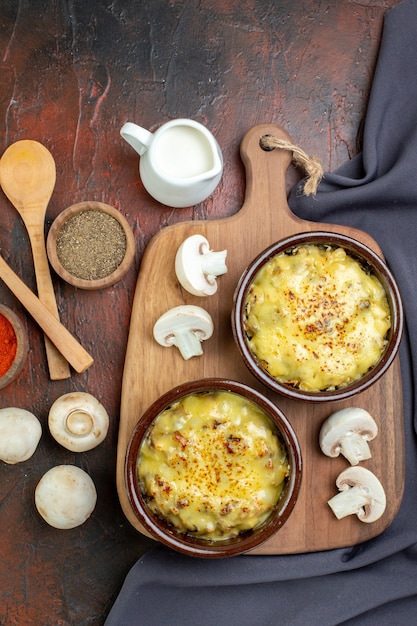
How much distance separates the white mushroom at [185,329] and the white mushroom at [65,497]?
55cm

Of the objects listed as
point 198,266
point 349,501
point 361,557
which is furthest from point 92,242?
point 361,557

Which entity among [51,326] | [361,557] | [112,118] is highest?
[112,118]

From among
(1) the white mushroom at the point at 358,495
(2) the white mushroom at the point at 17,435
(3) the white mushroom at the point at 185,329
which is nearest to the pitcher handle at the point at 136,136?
(3) the white mushroom at the point at 185,329

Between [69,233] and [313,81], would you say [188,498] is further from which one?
[313,81]

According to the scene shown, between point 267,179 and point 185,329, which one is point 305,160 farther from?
point 185,329

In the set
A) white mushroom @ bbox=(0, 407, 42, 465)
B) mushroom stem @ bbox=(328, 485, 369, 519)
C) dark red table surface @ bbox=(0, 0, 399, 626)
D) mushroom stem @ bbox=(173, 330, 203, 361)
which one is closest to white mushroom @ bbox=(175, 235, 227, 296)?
mushroom stem @ bbox=(173, 330, 203, 361)

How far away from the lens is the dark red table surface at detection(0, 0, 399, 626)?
2.73 m

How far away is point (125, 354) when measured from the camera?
8.91 feet

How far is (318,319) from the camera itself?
239cm

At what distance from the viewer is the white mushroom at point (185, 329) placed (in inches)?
99.3

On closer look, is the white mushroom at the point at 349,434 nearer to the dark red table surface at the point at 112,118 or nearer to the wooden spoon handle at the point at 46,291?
the dark red table surface at the point at 112,118

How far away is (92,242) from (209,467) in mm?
861

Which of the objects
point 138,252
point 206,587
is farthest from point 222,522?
point 138,252

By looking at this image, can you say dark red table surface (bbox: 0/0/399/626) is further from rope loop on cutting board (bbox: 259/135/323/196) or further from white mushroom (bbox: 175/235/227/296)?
white mushroom (bbox: 175/235/227/296)
